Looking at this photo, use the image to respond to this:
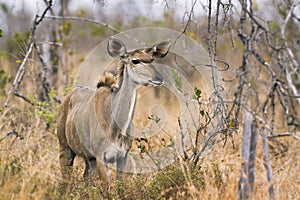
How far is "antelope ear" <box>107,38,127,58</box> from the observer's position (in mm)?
6398

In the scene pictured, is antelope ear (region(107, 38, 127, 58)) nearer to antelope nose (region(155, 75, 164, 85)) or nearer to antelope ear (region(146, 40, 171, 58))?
antelope ear (region(146, 40, 171, 58))

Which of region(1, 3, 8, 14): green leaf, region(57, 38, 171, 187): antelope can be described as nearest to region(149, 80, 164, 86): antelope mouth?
region(57, 38, 171, 187): antelope

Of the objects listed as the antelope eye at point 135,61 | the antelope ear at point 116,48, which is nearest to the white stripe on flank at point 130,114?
the antelope eye at point 135,61

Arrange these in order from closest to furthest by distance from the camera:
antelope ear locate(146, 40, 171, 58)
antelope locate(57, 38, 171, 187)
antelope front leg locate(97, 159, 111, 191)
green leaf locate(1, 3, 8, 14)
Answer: antelope front leg locate(97, 159, 111, 191), antelope locate(57, 38, 171, 187), antelope ear locate(146, 40, 171, 58), green leaf locate(1, 3, 8, 14)

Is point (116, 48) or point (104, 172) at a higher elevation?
point (116, 48)

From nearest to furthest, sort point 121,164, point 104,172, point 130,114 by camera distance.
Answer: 1. point 104,172
2. point 121,164
3. point 130,114

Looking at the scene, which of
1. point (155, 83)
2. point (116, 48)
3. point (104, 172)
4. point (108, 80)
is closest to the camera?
point (104, 172)

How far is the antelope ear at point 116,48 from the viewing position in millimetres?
6398

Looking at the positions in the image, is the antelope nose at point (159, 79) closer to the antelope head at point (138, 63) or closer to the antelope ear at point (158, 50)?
the antelope head at point (138, 63)

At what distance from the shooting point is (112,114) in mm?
6430

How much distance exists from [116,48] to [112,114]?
2.41 ft

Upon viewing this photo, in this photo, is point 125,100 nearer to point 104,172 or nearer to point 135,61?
point 135,61

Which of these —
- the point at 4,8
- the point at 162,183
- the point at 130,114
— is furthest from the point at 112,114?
the point at 4,8

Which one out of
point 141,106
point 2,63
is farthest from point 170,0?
point 2,63
